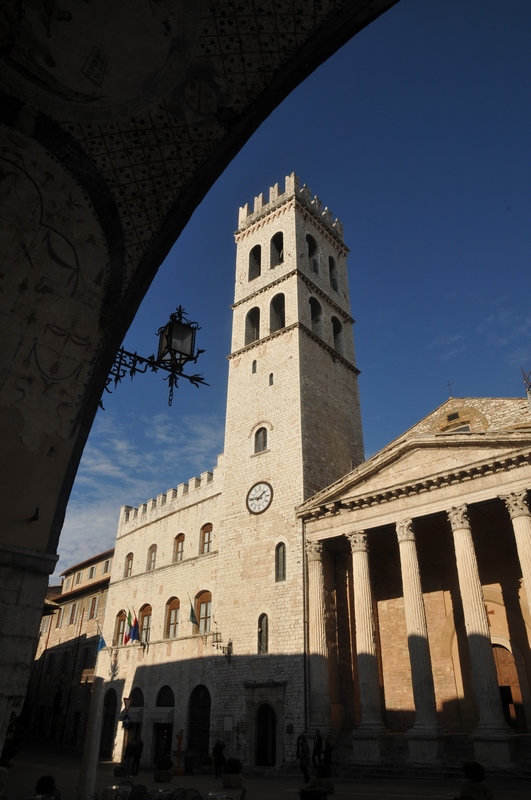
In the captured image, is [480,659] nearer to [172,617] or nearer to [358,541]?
A: [358,541]

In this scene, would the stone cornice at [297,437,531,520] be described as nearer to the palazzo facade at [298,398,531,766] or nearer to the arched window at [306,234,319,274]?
the palazzo facade at [298,398,531,766]

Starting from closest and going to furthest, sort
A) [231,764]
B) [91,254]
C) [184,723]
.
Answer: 1. [91,254]
2. [231,764]
3. [184,723]

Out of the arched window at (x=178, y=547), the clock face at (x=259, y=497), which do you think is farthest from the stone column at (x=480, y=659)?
the arched window at (x=178, y=547)

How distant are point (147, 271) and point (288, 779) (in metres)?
18.4

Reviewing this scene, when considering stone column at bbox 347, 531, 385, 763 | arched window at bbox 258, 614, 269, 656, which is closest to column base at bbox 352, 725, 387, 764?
stone column at bbox 347, 531, 385, 763

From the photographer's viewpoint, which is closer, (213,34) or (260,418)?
(213,34)

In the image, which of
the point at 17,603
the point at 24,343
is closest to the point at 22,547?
the point at 17,603

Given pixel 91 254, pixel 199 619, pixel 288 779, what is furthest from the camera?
pixel 199 619

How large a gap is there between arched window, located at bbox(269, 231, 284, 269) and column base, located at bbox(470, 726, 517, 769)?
75.4 ft

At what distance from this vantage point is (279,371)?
2691cm

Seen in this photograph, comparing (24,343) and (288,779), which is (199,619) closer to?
(288,779)

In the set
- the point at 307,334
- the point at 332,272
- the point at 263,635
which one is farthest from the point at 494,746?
the point at 332,272

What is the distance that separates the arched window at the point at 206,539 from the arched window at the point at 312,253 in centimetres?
1492

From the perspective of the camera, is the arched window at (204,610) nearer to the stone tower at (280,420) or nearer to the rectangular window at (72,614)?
the stone tower at (280,420)
